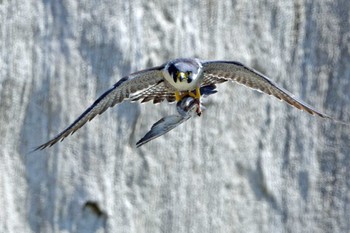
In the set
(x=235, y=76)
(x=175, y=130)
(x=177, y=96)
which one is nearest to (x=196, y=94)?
(x=177, y=96)

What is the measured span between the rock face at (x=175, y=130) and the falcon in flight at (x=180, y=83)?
3.43 ft

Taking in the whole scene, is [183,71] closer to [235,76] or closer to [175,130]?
[235,76]

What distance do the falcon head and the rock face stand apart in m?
1.24

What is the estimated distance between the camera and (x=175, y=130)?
305 inches

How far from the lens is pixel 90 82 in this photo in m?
7.64

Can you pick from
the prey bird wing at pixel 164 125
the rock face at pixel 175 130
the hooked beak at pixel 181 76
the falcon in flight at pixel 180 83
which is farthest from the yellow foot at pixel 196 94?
the rock face at pixel 175 130

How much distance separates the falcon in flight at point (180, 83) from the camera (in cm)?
636

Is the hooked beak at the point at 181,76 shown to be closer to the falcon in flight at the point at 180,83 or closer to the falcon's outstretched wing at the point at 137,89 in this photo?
the falcon in flight at the point at 180,83

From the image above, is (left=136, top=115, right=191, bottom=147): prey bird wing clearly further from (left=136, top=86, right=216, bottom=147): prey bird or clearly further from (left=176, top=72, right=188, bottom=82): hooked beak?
(left=176, top=72, right=188, bottom=82): hooked beak

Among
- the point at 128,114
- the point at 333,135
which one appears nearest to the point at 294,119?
the point at 333,135

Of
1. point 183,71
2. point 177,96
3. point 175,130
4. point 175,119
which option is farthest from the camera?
point 175,130

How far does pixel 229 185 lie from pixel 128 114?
57 cm

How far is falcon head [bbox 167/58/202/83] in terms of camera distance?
6348 millimetres

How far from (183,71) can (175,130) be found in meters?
1.41
